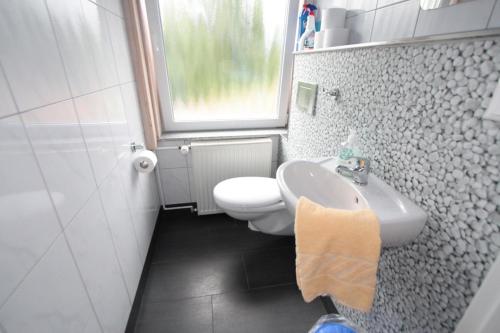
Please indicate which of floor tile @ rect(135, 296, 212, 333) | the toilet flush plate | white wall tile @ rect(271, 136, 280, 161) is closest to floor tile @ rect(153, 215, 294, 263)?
floor tile @ rect(135, 296, 212, 333)

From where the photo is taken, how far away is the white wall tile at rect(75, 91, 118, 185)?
89cm

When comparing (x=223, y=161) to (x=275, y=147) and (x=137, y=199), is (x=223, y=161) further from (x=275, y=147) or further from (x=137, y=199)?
(x=137, y=199)

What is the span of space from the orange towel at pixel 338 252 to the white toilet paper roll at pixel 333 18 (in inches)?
36.2

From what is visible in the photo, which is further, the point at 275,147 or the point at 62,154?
the point at 275,147

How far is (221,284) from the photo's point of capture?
1.46 meters

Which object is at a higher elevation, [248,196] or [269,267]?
[248,196]

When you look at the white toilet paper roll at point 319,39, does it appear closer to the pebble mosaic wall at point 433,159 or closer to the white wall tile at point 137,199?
the pebble mosaic wall at point 433,159

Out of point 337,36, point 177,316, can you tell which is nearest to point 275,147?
point 337,36

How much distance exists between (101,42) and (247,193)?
1.10 meters

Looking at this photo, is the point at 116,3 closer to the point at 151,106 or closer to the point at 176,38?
the point at 176,38

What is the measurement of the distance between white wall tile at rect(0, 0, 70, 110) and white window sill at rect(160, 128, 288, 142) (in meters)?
1.06

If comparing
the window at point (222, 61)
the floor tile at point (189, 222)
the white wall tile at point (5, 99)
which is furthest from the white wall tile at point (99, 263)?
the window at point (222, 61)

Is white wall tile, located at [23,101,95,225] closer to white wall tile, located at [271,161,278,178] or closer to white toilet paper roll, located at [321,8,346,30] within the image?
white toilet paper roll, located at [321,8,346,30]

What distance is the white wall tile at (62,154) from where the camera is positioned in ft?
2.14
